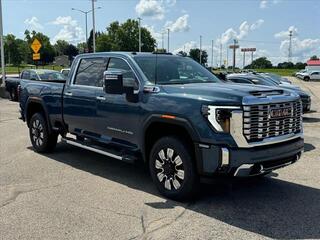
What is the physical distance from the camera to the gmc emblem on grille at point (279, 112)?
5.52 meters

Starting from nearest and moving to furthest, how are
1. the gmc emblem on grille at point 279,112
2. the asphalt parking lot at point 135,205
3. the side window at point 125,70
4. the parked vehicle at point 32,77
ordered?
the asphalt parking lot at point 135,205 < the gmc emblem on grille at point 279,112 < the side window at point 125,70 < the parked vehicle at point 32,77

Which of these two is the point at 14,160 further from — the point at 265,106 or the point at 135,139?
the point at 265,106

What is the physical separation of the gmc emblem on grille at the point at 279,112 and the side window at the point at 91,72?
291 cm

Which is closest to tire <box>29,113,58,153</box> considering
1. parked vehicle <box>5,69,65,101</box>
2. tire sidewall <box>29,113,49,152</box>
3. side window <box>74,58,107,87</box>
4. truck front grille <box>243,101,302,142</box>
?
tire sidewall <box>29,113,49,152</box>

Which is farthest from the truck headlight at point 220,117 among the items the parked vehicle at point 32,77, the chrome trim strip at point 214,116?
the parked vehicle at point 32,77

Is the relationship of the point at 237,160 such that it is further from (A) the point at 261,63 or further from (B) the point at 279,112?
(A) the point at 261,63

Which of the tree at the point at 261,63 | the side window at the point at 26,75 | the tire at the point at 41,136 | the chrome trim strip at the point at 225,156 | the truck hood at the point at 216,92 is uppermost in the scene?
the tree at the point at 261,63

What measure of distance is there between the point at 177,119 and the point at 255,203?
5.04 feet

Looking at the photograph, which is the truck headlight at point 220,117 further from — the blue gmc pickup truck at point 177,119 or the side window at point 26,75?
the side window at point 26,75

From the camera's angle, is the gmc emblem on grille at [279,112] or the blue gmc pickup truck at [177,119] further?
the gmc emblem on grille at [279,112]

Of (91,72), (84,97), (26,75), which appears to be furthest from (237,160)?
(26,75)

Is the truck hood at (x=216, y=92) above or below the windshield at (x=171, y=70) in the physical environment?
below

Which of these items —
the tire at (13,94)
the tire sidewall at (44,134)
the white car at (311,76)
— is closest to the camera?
the tire sidewall at (44,134)

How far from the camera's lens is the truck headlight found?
17.0ft
